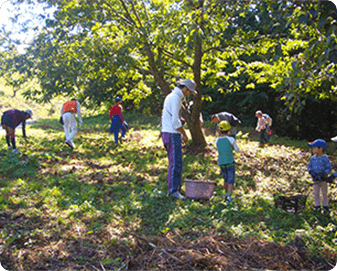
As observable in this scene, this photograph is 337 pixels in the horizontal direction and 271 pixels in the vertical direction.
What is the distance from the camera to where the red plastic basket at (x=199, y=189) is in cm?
621

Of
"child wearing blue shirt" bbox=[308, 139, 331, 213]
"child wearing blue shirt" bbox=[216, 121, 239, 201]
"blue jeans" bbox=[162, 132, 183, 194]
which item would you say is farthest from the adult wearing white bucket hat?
"child wearing blue shirt" bbox=[308, 139, 331, 213]

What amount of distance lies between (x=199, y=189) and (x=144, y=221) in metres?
1.39

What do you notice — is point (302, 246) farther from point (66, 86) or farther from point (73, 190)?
point (66, 86)

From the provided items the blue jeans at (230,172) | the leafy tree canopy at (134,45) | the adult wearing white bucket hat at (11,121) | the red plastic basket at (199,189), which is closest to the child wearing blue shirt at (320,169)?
the blue jeans at (230,172)

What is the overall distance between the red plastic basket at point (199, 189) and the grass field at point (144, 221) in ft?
0.44

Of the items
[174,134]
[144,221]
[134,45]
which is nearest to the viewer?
[144,221]

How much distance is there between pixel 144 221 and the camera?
533 centimetres

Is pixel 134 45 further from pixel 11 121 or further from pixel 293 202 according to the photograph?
pixel 293 202

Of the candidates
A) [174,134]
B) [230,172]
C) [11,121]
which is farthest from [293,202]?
[11,121]

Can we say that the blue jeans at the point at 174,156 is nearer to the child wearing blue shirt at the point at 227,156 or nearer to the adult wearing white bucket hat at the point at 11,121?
the child wearing blue shirt at the point at 227,156

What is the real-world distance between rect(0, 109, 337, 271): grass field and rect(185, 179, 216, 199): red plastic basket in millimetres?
134

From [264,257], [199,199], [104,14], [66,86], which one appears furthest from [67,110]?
[264,257]

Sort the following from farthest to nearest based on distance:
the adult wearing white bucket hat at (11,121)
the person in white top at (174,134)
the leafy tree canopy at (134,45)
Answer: the adult wearing white bucket hat at (11,121), the leafy tree canopy at (134,45), the person in white top at (174,134)

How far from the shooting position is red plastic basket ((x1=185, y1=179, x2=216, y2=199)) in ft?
20.4
